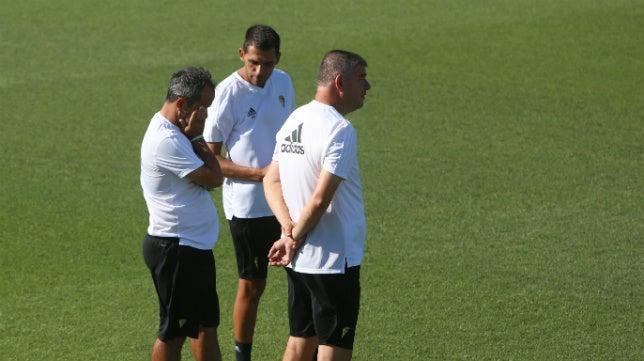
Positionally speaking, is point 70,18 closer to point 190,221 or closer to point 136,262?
point 136,262

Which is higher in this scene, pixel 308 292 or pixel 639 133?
pixel 639 133

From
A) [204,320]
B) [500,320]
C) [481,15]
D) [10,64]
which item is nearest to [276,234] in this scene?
[204,320]

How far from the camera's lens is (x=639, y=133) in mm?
11617

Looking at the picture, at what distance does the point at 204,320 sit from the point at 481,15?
11065mm

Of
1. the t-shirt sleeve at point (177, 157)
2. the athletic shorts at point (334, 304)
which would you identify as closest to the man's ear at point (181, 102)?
the t-shirt sleeve at point (177, 157)

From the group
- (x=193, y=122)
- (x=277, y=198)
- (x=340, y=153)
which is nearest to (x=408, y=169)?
(x=277, y=198)

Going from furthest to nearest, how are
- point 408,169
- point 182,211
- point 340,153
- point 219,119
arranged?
point 408,169
point 219,119
point 182,211
point 340,153

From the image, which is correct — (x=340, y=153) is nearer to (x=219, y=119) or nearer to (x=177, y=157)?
(x=177, y=157)

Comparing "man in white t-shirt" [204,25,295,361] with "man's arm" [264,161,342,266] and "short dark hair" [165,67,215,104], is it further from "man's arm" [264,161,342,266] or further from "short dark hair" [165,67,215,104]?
"short dark hair" [165,67,215,104]

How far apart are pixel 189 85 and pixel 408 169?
5.08 m

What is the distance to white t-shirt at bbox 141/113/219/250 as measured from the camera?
221 inches

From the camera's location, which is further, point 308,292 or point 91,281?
point 91,281

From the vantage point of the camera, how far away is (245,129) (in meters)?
6.53

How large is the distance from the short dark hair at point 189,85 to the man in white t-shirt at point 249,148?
83 cm
